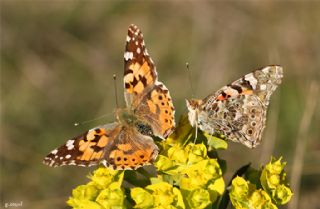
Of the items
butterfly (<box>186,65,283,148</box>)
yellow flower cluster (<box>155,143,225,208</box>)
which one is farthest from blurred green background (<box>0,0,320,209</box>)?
yellow flower cluster (<box>155,143,225,208</box>)

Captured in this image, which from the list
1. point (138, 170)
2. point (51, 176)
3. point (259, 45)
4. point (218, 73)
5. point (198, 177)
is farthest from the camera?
point (259, 45)

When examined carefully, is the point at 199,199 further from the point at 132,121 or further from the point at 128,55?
the point at 128,55

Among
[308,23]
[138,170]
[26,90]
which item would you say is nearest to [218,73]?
[308,23]

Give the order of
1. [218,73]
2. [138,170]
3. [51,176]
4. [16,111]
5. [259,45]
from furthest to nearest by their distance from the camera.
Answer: [259,45]
[218,73]
[16,111]
[51,176]
[138,170]

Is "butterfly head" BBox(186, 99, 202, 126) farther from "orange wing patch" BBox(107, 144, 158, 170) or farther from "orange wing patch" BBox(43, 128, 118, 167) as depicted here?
"orange wing patch" BBox(43, 128, 118, 167)

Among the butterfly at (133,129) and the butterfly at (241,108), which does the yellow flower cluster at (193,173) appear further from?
the butterfly at (241,108)

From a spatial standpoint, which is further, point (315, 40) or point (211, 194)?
point (315, 40)

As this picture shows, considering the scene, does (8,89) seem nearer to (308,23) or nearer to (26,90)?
(26,90)

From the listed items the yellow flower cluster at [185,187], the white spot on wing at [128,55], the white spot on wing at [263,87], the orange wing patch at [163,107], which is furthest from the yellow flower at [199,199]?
the white spot on wing at [128,55]
